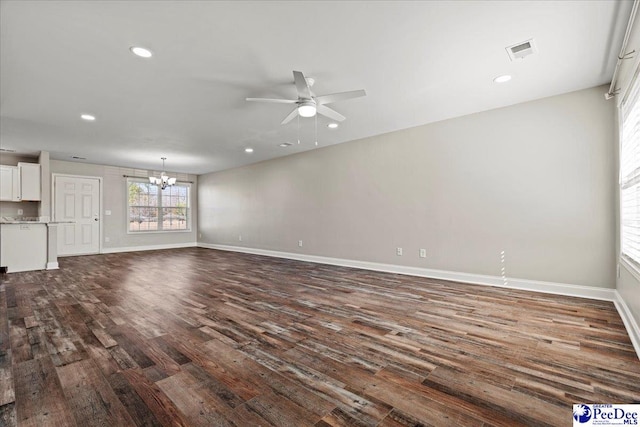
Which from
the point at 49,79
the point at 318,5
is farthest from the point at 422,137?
the point at 49,79

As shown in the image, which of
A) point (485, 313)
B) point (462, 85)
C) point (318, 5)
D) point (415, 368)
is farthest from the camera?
point (462, 85)

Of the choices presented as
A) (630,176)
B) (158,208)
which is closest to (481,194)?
(630,176)

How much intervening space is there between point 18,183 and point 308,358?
805 centimetres

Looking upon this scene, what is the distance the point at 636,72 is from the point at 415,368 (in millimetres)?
2898

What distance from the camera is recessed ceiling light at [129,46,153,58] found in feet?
8.70

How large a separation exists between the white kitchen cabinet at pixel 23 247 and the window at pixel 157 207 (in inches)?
119

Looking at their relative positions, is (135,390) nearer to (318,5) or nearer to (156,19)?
(156,19)

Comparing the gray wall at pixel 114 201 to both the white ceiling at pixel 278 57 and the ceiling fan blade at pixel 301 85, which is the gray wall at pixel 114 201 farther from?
the ceiling fan blade at pixel 301 85

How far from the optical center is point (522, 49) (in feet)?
8.89

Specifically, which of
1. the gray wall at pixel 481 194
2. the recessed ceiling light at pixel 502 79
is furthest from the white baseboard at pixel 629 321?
the recessed ceiling light at pixel 502 79

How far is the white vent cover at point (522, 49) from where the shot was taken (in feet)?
8.63

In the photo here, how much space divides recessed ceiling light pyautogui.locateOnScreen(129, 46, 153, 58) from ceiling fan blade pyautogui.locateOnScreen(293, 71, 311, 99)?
1393 mm

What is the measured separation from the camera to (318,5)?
7.03ft

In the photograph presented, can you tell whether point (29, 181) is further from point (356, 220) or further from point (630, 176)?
point (630, 176)
